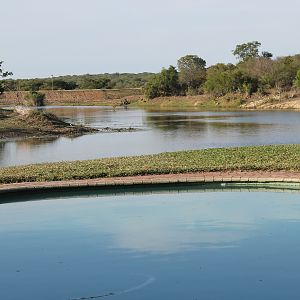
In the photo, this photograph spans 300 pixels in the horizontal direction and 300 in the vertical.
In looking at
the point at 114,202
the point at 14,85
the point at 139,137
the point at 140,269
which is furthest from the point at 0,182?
the point at 14,85

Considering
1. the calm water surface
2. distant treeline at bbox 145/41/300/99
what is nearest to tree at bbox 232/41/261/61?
distant treeline at bbox 145/41/300/99

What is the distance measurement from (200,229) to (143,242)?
52.4 inches

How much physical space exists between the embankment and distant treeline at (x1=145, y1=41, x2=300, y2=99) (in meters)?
7.02

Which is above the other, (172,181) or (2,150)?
(172,181)

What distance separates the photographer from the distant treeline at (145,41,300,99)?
79875mm

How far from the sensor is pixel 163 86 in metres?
99.6

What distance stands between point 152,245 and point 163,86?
9010 centimetres

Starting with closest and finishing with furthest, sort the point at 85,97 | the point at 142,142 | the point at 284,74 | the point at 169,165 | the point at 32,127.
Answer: the point at 169,165 → the point at 142,142 → the point at 32,127 → the point at 284,74 → the point at 85,97

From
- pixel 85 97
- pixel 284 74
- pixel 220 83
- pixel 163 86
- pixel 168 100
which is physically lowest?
pixel 168 100

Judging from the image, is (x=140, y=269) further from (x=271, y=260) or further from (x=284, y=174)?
(x=284, y=174)

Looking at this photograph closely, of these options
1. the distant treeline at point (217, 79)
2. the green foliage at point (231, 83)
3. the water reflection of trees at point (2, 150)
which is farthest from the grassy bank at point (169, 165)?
the green foliage at point (231, 83)

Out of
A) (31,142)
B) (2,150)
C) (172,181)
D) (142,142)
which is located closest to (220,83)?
(31,142)

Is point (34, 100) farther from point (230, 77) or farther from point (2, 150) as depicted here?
point (2, 150)

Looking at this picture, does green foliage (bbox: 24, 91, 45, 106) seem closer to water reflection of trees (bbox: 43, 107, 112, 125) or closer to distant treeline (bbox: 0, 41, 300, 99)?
distant treeline (bbox: 0, 41, 300, 99)
